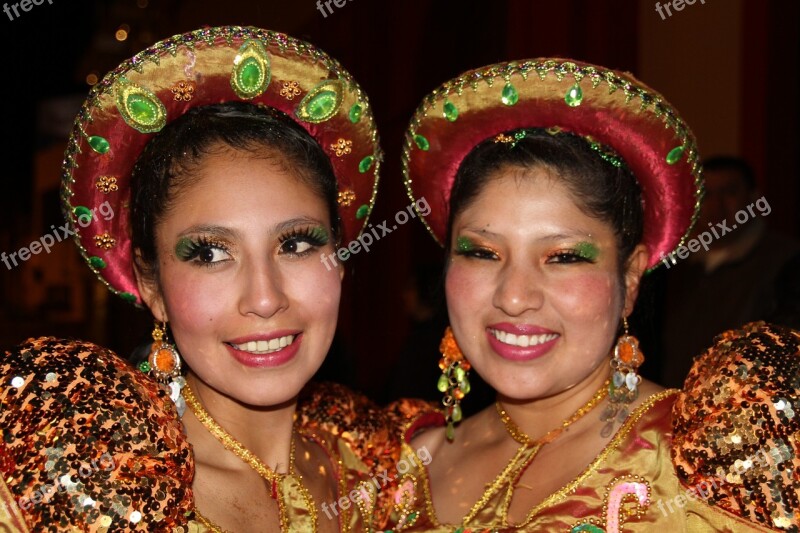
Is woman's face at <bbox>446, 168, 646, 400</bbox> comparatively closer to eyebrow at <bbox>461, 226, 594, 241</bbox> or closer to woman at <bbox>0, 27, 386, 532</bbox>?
eyebrow at <bbox>461, 226, 594, 241</bbox>

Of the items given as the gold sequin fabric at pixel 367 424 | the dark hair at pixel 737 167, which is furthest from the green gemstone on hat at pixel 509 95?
the dark hair at pixel 737 167

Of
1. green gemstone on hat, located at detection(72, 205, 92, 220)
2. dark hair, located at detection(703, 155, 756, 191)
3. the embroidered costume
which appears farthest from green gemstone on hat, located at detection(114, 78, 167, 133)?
dark hair, located at detection(703, 155, 756, 191)

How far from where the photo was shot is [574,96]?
2141 millimetres

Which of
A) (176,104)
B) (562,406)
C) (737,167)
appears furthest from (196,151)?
(737,167)

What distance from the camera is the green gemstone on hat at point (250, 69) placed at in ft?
6.55

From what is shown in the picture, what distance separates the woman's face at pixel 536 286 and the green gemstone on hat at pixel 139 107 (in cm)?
78

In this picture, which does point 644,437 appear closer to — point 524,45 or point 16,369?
point 16,369

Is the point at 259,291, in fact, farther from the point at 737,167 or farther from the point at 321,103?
the point at 737,167

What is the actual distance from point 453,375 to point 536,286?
1.66ft

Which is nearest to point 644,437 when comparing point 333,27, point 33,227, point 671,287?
point 671,287

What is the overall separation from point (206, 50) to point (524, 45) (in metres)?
3.93

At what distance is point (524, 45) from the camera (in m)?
5.59

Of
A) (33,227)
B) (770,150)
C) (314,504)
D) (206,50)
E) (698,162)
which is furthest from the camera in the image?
(33,227)

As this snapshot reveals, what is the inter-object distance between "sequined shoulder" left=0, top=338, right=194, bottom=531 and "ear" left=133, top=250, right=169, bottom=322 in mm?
371
